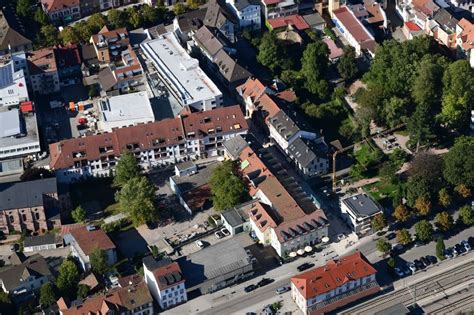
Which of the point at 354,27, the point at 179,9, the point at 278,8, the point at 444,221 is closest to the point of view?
the point at 444,221

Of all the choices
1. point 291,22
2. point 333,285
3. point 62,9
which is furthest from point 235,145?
point 62,9

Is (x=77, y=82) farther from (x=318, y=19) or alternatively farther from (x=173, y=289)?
(x=173, y=289)

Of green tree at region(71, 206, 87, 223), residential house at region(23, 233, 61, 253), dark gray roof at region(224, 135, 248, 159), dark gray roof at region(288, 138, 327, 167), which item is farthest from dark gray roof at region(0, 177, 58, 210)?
dark gray roof at region(288, 138, 327, 167)

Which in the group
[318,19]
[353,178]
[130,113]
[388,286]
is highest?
[318,19]

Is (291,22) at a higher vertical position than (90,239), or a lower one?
higher

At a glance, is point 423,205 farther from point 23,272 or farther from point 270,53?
point 23,272

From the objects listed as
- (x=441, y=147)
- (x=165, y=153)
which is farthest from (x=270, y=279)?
(x=441, y=147)
